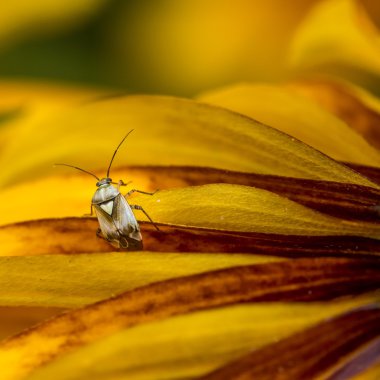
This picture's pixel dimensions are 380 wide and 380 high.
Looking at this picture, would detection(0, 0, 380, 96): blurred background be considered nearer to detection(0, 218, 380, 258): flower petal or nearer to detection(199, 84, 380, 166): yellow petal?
detection(199, 84, 380, 166): yellow petal

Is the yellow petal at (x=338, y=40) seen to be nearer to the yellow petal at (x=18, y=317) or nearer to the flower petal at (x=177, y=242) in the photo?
the flower petal at (x=177, y=242)

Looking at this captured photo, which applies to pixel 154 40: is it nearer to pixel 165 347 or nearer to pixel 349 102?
pixel 349 102

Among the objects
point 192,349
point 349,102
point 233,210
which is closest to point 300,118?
point 349,102

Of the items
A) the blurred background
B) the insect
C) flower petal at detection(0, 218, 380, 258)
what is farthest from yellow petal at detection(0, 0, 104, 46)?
flower petal at detection(0, 218, 380, 258)

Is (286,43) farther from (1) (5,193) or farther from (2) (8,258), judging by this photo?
(2) (8,258)

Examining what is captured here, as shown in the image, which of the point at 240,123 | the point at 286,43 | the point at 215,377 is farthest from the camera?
the point at 286,43

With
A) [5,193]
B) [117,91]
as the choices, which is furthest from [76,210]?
[117,91]
